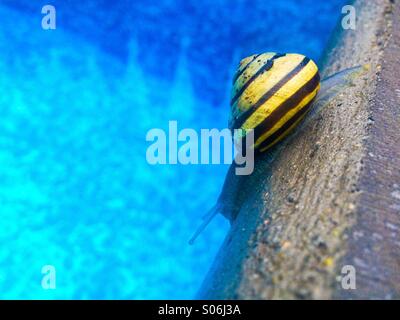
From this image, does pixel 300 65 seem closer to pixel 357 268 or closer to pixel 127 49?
pixel 357 268
